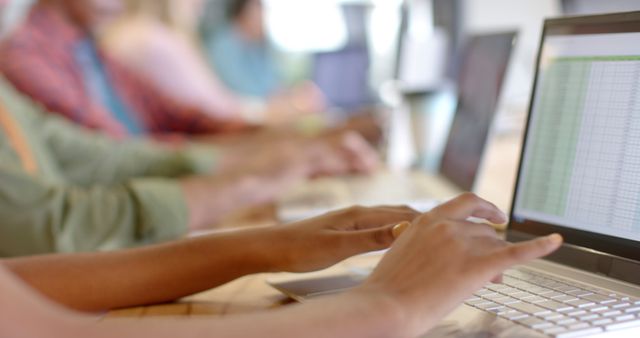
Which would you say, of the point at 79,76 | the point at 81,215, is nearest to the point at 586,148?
the point at 81,215

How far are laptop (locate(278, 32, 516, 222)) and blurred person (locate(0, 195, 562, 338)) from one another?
482mm

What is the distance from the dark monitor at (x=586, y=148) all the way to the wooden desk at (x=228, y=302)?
0.85ft

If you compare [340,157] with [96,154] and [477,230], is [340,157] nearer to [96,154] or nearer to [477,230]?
[96,154]

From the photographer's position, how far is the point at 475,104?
4.94 feet

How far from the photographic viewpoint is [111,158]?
2.10m

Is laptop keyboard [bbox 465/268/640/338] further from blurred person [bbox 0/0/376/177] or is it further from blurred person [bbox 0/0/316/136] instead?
blurred person [bbox 0/0/316/136]

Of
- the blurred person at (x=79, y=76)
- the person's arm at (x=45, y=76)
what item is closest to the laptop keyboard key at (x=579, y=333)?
Answer: the blurred person at (x=79, y=76)

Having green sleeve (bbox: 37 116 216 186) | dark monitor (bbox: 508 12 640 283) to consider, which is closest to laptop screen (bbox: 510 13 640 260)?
dark monitor (bbox: 508 12 640 283)

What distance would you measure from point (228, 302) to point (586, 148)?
43 centimetres

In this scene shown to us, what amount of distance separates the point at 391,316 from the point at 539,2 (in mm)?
1514

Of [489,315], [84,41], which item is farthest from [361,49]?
[489,315]

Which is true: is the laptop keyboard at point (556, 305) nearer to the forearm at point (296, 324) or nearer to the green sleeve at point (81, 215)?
the forearm at point (296, 324)

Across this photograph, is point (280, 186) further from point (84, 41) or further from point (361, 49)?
point (361, 49)

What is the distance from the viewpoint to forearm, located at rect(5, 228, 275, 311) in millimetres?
862
